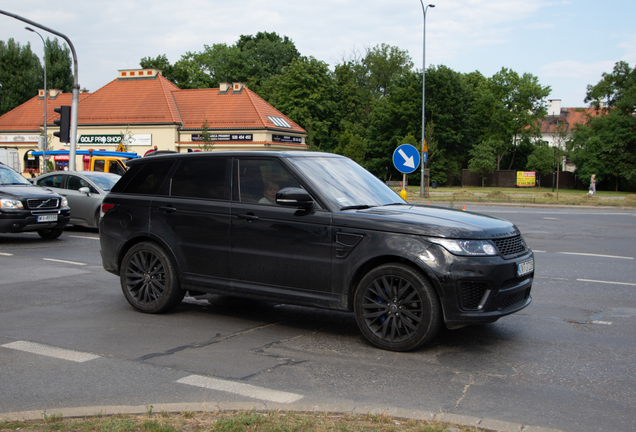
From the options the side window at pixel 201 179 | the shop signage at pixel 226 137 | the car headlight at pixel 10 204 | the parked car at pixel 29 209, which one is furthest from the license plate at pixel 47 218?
the shop signage at pixel 226 137

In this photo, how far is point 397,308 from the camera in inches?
210

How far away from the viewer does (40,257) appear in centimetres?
1145

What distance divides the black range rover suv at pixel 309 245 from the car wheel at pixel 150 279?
0.04 ft

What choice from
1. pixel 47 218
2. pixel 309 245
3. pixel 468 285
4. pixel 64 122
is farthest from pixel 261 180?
Answer: pixel 64 122

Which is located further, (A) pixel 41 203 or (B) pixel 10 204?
(A) pixel 41 203

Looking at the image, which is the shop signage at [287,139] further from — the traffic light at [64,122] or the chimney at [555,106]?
the chimney at [555,106]

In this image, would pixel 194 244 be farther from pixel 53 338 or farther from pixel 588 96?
pixel 588 96

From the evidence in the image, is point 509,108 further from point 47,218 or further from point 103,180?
point 47,218

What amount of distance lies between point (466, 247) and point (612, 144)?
6073 centimetres

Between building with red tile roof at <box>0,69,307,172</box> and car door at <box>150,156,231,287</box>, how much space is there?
150 feet

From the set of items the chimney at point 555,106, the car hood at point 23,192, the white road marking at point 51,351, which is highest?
the chimney at point 555,106

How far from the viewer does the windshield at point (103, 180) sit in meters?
16.4

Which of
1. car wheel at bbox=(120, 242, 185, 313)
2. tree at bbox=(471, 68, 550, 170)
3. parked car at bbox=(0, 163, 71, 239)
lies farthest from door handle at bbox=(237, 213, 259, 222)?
tree at bbox=(471, 68, 550, 170)

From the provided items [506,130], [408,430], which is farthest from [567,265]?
[506,130]
